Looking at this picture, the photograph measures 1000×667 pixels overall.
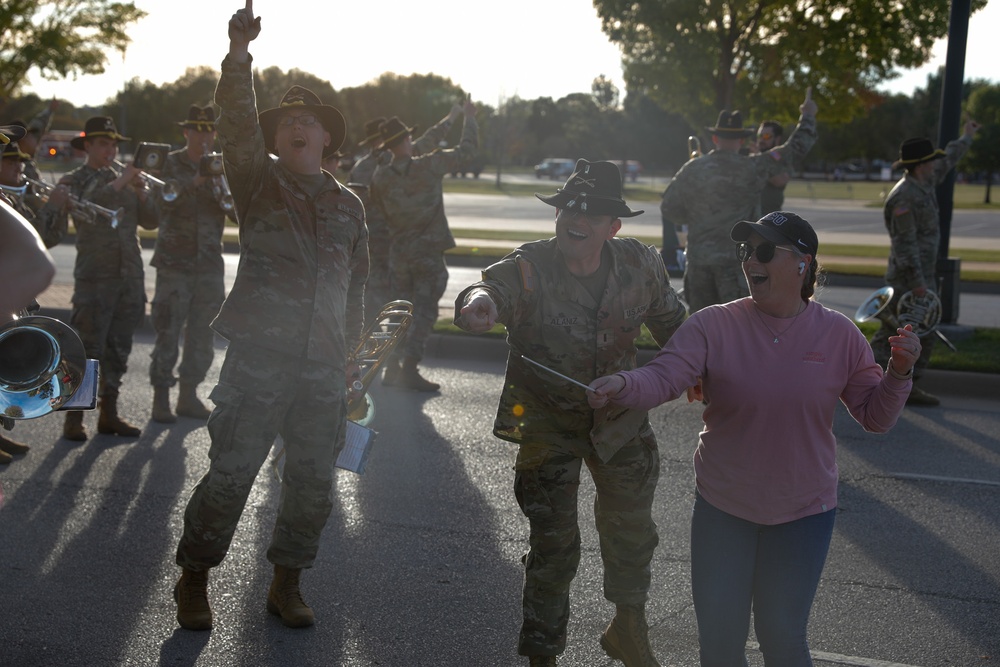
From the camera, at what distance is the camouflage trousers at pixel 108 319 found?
804 cm

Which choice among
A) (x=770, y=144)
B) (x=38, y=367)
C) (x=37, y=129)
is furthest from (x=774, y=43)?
(x=38, y=367)

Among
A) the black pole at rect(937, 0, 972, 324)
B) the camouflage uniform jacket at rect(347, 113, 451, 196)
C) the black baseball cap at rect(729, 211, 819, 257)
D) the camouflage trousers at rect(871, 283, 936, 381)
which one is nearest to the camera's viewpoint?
the black baseball cap at rect(729, 211, 819, 257)

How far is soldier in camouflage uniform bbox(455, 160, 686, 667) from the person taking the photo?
13.8 ft

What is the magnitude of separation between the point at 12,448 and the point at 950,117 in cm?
973

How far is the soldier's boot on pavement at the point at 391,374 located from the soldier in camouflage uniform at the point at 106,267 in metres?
2.50

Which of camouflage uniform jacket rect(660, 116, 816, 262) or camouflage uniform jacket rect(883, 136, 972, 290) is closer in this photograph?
camouflage uniform jacket rect(660, 116, 816, 262)

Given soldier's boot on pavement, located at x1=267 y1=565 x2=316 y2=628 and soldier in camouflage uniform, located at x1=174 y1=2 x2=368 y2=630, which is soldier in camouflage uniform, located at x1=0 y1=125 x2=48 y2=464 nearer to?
soldier in camouflage uniform, located at x1=174 y1=2 x2=368 y2=630

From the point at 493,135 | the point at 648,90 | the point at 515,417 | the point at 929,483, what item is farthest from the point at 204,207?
the point at 493,135

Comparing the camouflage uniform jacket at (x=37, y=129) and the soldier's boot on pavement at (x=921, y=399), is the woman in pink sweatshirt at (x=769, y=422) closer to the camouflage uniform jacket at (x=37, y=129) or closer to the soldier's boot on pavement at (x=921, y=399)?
the soldier's boot on pavement at (x=921, y=399)

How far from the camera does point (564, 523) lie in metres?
4.28

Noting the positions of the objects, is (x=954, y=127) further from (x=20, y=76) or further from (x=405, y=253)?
(x=20, y=76)

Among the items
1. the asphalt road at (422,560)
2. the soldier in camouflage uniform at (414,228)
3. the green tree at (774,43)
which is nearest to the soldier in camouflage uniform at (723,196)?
the asphalt road at (422,560)

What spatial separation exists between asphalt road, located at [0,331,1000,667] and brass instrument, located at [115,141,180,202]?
1.77 meters

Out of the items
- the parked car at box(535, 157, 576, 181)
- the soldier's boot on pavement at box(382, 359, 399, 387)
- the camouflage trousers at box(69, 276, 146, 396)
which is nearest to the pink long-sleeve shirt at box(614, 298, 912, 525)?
the camouflage trousers at box(69, 276, 146, 396)
